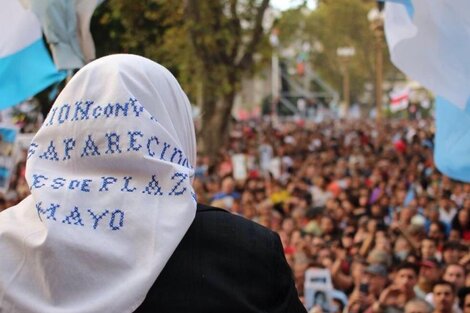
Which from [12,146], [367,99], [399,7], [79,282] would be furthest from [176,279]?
[367,99]

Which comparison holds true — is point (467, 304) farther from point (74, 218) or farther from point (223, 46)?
point (223, 46)

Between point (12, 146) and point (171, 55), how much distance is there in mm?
Answer: 7963

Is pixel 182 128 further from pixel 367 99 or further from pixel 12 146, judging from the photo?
pixel 367 99

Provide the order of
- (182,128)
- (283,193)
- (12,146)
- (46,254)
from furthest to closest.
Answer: (283,193) < (12,146) < (182,128) < (46,254)

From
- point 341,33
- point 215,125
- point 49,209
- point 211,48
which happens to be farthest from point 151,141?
point 341,33

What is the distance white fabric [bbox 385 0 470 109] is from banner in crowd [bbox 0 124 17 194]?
708 cm

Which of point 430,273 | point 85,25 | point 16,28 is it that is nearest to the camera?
point 85,25

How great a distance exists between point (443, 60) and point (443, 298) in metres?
2.45

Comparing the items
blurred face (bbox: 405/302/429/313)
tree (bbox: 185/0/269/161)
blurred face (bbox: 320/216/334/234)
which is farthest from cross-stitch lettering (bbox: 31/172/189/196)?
tree (bbox: 185/0/269/161)

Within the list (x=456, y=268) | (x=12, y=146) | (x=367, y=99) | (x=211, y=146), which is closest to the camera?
(x=456, y=268)

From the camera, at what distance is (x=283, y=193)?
53.0ft

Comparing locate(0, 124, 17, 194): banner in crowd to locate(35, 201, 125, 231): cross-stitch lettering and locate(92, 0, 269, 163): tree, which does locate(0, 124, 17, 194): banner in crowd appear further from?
locate(35, 201, 125, 231): cross-stitch lettering

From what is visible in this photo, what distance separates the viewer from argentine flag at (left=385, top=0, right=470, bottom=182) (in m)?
5.14

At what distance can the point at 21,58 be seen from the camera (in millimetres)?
6352
